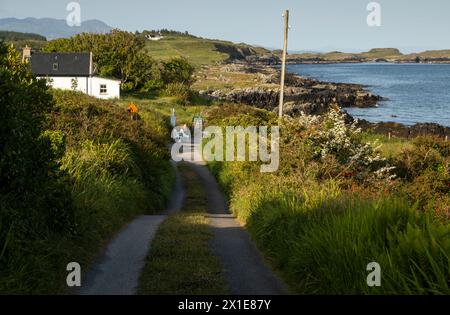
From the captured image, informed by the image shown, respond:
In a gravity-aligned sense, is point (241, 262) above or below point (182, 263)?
below

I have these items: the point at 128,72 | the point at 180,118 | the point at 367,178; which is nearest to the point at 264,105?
the point at 128,72

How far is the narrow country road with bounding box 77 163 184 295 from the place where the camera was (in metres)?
8.48

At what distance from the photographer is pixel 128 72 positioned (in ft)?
254

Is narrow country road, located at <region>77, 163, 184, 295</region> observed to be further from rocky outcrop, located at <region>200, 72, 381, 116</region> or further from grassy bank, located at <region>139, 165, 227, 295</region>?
rocky outcrop, located at <region>200, 72, 381, 116</region>

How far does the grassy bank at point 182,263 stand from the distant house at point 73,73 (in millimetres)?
52888

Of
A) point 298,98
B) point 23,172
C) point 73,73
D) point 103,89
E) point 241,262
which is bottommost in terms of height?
point 241,262

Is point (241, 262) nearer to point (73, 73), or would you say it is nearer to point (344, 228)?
point (344, 228)

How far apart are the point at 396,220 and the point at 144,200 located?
39.2 feet

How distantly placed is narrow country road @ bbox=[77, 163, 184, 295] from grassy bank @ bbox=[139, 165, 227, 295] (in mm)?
193

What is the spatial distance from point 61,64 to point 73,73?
311 cm

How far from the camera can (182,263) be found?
9.77m

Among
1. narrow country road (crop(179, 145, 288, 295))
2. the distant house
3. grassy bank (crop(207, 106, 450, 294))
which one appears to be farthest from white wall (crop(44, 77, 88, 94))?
narrow country road (crop(179, 145, 288, 295))

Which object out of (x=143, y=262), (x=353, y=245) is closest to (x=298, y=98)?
(x=143, y=262)
